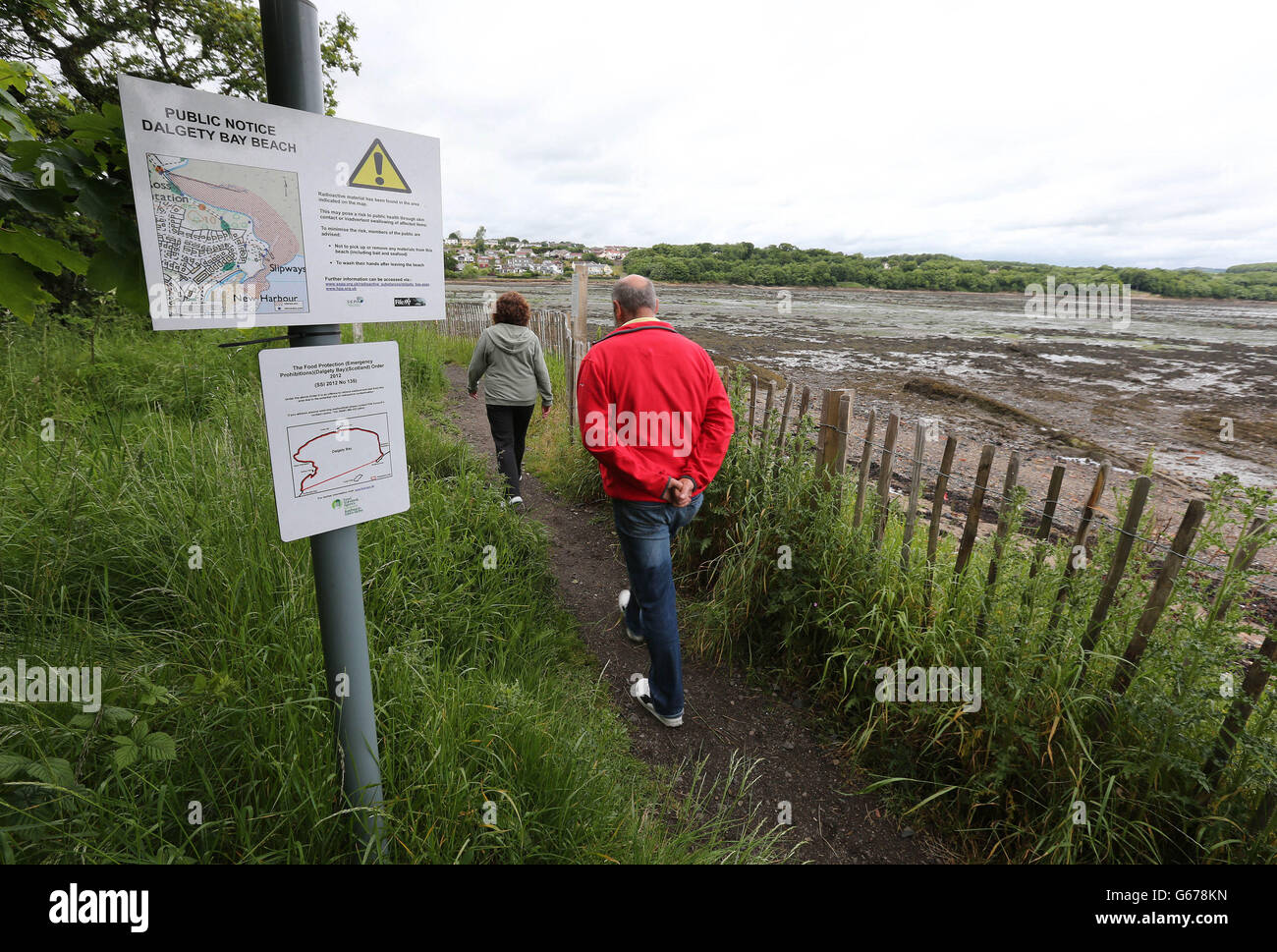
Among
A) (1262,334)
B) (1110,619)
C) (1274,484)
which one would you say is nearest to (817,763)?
(1110,619)

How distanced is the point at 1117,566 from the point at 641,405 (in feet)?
7.34

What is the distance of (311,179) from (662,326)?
1.89m

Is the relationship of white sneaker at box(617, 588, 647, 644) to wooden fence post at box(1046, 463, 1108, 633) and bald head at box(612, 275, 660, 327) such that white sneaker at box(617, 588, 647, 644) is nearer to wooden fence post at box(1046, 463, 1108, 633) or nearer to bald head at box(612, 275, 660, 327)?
bald head at box(612, 275, 660, 327)

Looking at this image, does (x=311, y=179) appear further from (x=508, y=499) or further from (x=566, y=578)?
(x=508, y=499)

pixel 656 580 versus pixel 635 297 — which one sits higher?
pixel 635 297

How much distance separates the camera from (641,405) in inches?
115

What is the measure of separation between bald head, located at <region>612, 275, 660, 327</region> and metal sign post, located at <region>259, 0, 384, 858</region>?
1828 mm

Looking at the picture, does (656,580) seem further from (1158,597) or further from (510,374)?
(510,374)

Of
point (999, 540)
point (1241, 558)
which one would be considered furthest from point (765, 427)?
point (1241, 558)

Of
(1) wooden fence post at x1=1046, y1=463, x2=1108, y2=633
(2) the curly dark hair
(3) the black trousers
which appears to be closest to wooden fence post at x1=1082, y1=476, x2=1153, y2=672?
(1) wooden fence post at x1=1046, y1=463, x2=1108, y2=633

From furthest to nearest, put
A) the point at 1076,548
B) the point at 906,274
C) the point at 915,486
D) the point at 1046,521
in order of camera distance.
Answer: the point at 906,274, the point at 915,486, the point at 1046,521, the point at 1076,548

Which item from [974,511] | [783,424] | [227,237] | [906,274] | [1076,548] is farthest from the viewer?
[906,274]

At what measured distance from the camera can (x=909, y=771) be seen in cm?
280

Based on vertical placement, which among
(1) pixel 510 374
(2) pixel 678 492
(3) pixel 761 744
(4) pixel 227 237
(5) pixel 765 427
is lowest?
(3) pixel 761 744
